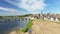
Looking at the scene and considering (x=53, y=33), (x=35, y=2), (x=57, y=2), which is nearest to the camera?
(x=53, y=33)

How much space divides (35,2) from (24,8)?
0.75m

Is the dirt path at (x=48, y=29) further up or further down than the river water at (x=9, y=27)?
further up

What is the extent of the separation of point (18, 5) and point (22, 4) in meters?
0.27

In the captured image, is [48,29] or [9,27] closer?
[48,29]

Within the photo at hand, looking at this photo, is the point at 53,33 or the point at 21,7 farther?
the point at 21,7

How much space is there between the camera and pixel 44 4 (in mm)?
8438

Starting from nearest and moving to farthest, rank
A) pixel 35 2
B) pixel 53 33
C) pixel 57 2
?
pixel 53 33, pixel 57 2, pixel 35 2

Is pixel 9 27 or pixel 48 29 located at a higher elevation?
pixel 48 29

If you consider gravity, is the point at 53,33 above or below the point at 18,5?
→ below

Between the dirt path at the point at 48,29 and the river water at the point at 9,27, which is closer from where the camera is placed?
the dirt path at the point at 48,29

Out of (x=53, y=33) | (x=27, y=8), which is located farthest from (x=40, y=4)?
(x=53, y=33)

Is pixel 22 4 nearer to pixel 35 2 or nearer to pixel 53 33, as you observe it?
pixel 35 2

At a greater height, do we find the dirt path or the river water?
the dirt path

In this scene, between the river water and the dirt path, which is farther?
the river water
